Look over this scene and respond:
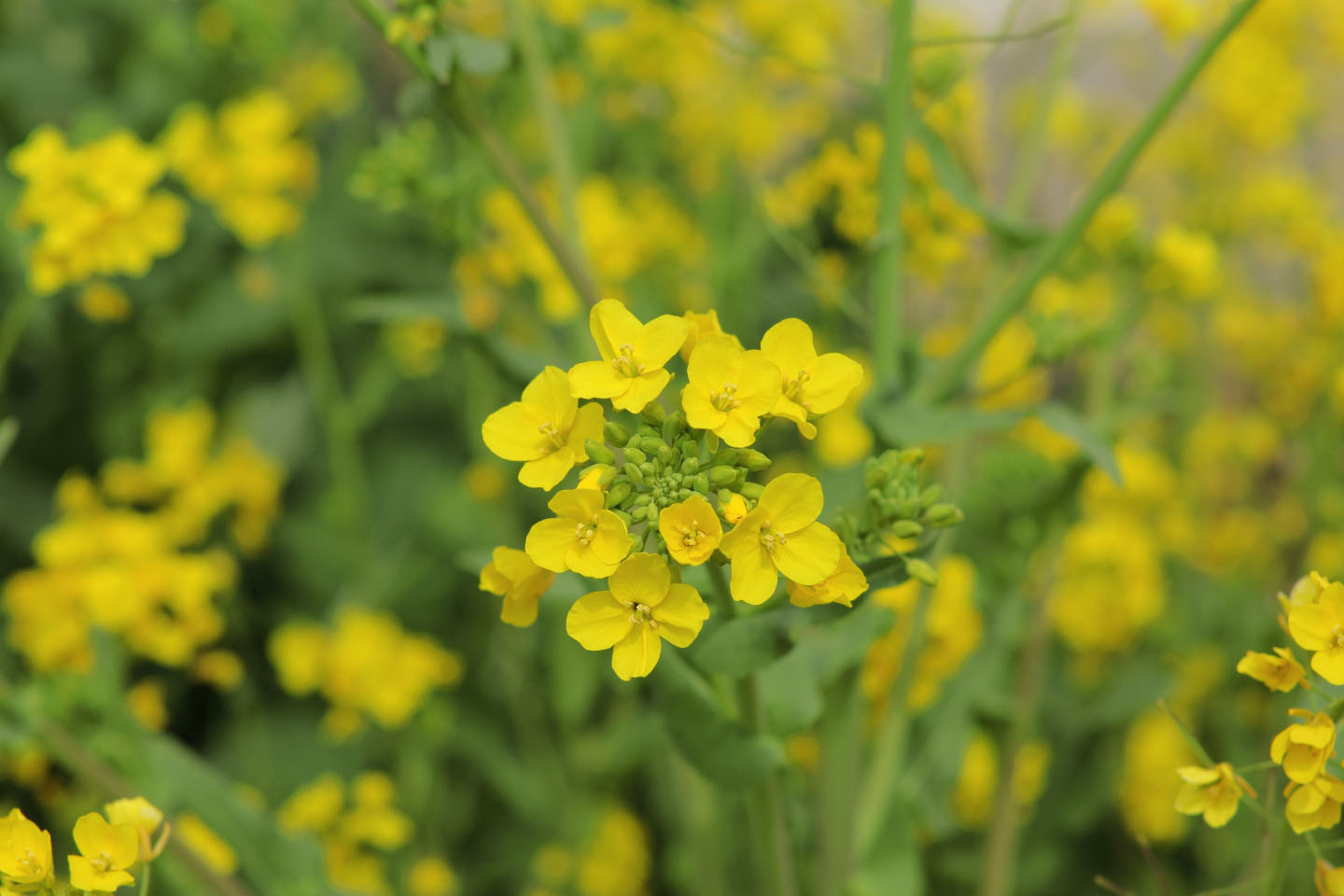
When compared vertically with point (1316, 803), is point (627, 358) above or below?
above

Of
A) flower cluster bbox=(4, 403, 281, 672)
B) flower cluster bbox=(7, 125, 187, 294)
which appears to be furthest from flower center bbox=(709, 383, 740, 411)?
flower cluster bbox=(4, 403, 281, 672)

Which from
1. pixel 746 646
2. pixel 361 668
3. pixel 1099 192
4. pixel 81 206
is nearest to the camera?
pixel 746 646

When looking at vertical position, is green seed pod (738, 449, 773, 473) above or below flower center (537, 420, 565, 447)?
below

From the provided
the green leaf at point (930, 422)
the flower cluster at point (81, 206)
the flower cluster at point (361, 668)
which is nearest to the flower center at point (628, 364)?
the green leaf at point (930, 422)

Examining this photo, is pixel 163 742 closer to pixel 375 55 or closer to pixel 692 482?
pixel 692 482

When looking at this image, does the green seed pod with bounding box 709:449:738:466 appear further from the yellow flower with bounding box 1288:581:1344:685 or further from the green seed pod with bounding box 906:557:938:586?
the yellow flower with bounding box 1288:581:1344:685

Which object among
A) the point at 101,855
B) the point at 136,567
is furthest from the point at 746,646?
the point at 136,567

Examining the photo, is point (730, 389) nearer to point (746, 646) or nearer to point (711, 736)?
point (746, 646)
